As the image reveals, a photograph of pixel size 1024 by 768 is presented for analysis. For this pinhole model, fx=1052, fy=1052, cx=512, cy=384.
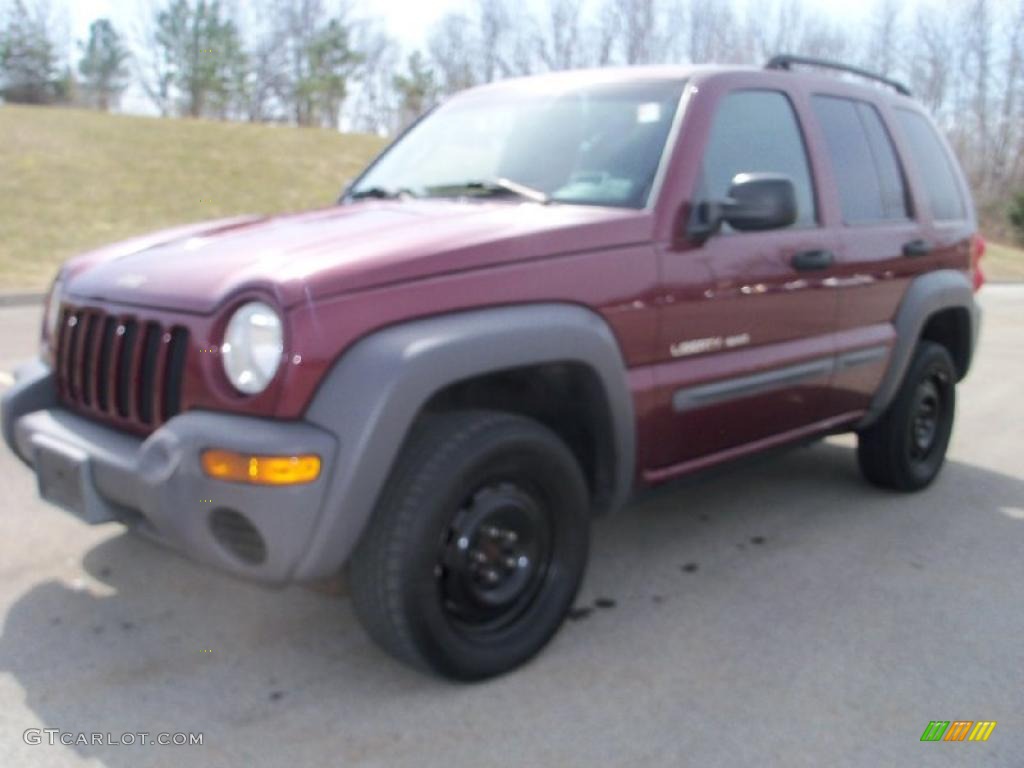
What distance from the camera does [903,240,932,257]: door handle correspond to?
4.67 m

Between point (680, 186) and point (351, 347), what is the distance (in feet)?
4.65

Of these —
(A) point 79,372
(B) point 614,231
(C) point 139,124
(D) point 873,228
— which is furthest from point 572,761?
(C) point 139,124

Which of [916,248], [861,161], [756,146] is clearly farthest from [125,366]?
[916,248]

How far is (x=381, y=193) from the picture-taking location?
418 centimetres

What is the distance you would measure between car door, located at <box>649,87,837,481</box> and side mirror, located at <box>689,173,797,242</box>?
0.06m

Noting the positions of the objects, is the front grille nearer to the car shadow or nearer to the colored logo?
the car shadow

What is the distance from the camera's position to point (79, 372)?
3232 mm

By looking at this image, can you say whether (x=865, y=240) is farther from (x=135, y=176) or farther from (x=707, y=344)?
(x=135, y=176)

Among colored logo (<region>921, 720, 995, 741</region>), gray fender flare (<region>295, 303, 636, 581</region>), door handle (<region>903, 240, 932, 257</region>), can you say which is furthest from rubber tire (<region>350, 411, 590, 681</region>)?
door handle (<region>903, 240, 932, 257</region>)

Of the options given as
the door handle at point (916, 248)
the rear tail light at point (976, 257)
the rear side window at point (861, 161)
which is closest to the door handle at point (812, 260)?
the rear side window at point (861, 161)

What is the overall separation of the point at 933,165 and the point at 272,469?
3919 mm

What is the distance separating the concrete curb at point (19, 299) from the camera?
12911 millimetres

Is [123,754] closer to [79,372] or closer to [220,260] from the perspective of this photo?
[79,372]

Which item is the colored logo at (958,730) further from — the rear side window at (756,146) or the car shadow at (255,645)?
the rear side window at (756,146)
